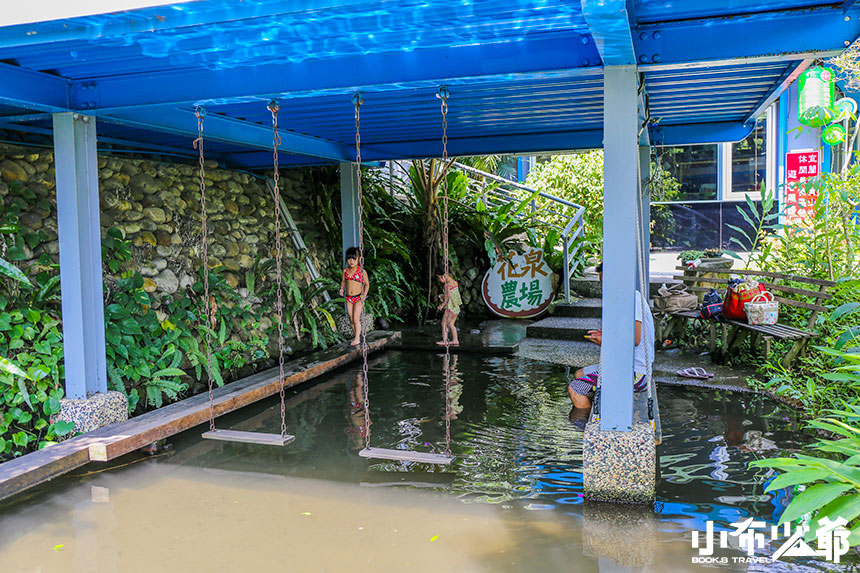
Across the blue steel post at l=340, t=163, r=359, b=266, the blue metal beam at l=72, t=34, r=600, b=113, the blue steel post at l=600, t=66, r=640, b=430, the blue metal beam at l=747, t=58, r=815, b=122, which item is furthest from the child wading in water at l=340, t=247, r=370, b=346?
the blue steel post at l=600, t=66, r=640, b=430

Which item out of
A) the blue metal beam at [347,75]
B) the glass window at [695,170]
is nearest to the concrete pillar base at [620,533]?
the blue metal beam at [347,75]

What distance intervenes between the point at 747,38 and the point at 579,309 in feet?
24.7

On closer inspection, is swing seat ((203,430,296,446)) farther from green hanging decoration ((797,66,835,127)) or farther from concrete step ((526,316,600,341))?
green hanging decoration ((797,66,835,127))

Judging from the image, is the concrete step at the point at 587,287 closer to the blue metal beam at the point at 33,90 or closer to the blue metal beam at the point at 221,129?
the blue metal beam at the point at 221,129

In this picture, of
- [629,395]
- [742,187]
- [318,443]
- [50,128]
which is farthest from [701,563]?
[742,187]

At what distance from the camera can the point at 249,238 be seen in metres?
9.02

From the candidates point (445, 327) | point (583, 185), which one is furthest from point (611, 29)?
point (583, 185)

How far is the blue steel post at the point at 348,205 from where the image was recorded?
32.4 feet

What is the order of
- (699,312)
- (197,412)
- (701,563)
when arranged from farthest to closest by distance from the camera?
1. (699,312)
2. (197,412)
3. (701,563)

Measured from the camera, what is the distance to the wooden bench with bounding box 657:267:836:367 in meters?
6.77

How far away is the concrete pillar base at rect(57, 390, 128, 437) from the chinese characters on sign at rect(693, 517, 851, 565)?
4686 mm

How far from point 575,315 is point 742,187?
8139mm

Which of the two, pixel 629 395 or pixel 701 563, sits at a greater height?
pixel 629 395

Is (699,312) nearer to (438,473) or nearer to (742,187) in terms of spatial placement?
(438,473)
